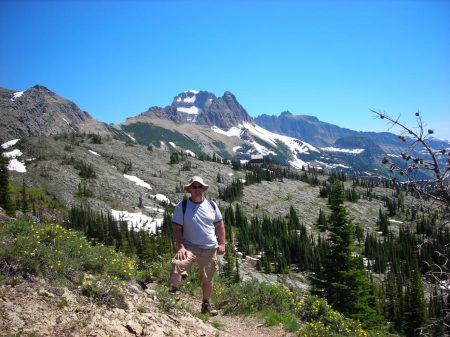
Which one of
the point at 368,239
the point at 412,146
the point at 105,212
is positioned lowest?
the point at 368,239

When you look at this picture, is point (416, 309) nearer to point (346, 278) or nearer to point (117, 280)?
point (346, 278)

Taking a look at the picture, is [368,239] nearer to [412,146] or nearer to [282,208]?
[282,208]

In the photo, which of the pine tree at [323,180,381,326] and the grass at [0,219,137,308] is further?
the pine tree at [323,180,381,326]

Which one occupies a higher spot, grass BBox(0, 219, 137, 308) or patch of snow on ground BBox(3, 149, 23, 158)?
patch of snow on ground BBox(3, 149, 23, 158)

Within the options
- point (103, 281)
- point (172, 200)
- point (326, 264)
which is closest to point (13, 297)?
point (103, 281)

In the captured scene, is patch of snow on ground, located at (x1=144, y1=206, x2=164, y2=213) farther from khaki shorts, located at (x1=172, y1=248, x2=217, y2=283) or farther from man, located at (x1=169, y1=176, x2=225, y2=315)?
man, located at (x1=169, y1=176, x2=225, y2=315)

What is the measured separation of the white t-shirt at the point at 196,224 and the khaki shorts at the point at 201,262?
7.0 inches

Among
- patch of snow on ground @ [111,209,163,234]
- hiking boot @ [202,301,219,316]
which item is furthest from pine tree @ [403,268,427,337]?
patch of snow on ground @ [111,209,163,234]

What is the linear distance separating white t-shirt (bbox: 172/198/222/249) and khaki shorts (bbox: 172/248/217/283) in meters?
0.18

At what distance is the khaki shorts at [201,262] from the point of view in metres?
9.05

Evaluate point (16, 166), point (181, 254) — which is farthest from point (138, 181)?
point (181, 254)

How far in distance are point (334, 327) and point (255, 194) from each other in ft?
578

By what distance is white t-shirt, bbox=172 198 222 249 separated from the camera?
9.38 meters

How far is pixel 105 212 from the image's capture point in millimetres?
132000
